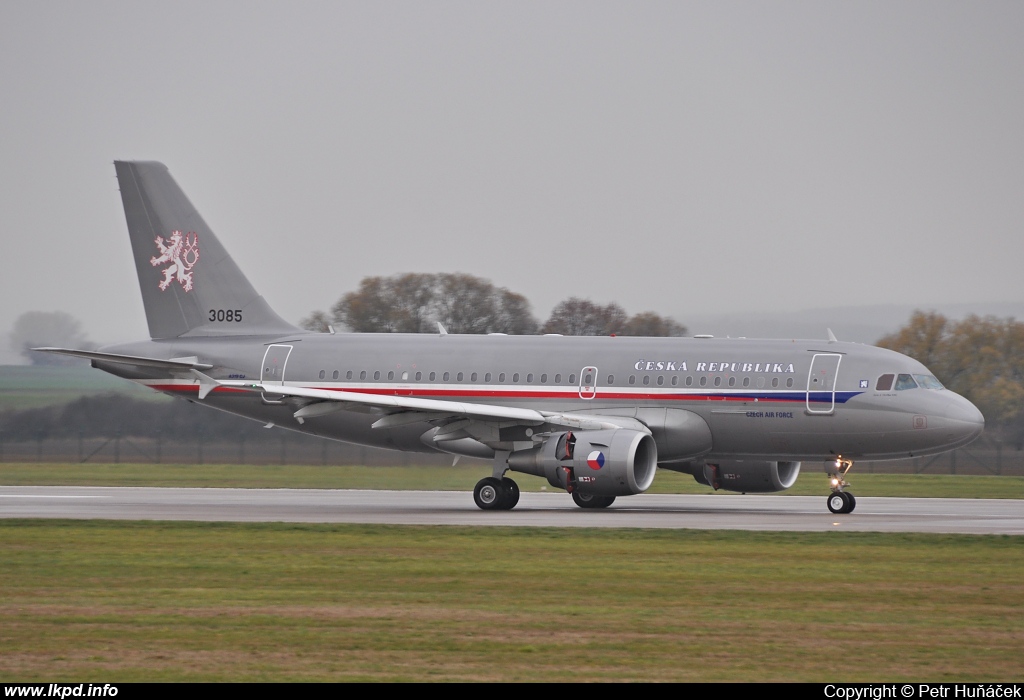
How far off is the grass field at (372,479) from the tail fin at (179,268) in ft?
18.3

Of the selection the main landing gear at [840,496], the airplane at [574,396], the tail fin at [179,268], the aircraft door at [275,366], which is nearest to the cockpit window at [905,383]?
the airplane at [574,396]

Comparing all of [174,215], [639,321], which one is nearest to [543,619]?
[174,215]

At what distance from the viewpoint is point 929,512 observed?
1230 inches

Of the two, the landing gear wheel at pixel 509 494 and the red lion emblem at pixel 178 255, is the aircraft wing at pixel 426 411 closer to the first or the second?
the landing gear wheel at pixel 509 494

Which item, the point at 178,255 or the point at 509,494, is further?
the point at 178,255

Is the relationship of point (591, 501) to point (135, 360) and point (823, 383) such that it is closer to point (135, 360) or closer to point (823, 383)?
point (823, 383)

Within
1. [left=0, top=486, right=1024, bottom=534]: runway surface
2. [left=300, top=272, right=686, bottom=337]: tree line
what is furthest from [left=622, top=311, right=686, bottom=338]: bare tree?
[left=0, top=486, right=1024, bottom=534]: runway surface

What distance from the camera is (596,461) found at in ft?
95.7

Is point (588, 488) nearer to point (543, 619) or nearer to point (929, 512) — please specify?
point (929, 512)

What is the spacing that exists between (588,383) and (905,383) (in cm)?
688

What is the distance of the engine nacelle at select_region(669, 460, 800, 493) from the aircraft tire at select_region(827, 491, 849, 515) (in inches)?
85.0

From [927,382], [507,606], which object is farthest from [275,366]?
[507,606]

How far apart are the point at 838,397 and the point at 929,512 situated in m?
3.49

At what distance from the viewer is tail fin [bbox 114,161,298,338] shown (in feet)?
120
